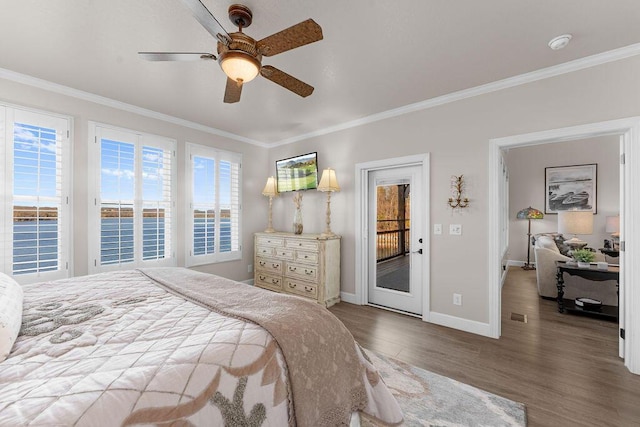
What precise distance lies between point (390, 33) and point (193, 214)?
348 centimetres

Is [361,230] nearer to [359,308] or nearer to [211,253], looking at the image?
[359,308]

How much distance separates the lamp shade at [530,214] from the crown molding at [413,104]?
461 cm

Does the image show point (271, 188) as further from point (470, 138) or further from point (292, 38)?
point (292, 38)

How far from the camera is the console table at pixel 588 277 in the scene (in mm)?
3234

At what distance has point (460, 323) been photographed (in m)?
3.05

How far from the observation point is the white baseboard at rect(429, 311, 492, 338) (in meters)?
2.90

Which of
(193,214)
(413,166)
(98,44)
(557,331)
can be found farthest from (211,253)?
(557,331)

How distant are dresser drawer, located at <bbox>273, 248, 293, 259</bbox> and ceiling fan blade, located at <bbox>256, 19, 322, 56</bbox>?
2.92 m

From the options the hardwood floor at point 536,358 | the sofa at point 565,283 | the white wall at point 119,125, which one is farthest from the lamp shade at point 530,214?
the white wall at point 119,125

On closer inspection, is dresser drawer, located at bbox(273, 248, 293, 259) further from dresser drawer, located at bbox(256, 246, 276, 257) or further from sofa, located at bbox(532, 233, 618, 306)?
sofa, located at bbox(532, 233, 618, 306)

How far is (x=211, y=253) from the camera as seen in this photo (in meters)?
4.29

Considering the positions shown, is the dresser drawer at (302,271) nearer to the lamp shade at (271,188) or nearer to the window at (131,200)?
the lamp shade at (271,188)

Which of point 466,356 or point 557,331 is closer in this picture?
point 466,356

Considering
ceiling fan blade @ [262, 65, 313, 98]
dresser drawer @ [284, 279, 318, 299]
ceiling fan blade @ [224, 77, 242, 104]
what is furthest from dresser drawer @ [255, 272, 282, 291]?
ceiling fan blade @ [262, 65, 313, 98]
